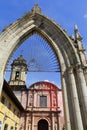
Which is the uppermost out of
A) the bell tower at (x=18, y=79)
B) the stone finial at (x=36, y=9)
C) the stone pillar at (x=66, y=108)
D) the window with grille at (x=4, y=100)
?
the bell tower at (x=18, y=79)

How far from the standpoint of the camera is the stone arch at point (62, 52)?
597cm

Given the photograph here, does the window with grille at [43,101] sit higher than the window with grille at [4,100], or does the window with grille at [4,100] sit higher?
the window with grille at [43,101]

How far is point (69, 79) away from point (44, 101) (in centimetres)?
2366

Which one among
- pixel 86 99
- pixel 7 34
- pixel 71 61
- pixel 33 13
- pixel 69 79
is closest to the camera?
pixel 86 99

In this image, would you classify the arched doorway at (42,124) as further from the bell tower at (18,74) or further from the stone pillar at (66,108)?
the stone pillar at (66,108)

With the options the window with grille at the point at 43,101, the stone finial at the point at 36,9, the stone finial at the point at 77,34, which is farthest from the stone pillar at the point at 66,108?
the window with grille at the point at 43,101

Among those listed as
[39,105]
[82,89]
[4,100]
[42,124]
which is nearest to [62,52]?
[82,89]

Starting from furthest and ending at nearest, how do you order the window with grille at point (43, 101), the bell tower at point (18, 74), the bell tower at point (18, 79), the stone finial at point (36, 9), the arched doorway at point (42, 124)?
the bell tower at point (18, 74), the bell tower at point (18, 79), the window with grille at point (43, 101), the arched doorway at point (42, 124), the stone finial at point (36, 9)

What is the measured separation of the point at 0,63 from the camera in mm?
7508

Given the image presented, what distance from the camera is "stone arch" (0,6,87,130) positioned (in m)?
5.97

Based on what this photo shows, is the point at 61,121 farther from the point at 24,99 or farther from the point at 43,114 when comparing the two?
the point at 24,99

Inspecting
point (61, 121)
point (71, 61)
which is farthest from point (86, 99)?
point (61, 121)

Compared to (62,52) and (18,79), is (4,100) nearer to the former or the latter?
(62,52)

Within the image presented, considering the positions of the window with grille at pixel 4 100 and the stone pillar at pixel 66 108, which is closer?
the stone pillar at pixel 66 108
